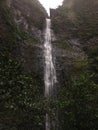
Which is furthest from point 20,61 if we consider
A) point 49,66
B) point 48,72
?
point 49,66

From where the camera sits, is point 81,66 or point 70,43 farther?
point 70,43

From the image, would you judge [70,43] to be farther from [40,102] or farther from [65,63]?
[40,102]

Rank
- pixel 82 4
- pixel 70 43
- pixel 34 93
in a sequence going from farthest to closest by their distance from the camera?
pixel 82 4
pixel 70 43
pixel 34 93

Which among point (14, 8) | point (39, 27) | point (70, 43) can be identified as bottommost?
point (70, 43)

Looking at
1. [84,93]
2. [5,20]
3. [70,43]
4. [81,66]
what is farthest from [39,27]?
[84,93]

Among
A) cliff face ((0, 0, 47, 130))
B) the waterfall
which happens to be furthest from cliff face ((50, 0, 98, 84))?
cliff face ((0, 0, 47, 130))

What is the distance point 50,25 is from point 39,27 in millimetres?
2171

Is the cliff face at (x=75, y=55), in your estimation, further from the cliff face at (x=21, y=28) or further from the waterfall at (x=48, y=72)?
the cliff face at (x=21, y=28)

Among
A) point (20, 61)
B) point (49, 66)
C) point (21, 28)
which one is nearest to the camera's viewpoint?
point (20, 61)

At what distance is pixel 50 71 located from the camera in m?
21.2

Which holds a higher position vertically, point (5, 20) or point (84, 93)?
point (5, 20)

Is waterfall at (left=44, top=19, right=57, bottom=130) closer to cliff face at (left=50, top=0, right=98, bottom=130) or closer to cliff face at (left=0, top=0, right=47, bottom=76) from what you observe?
cliff face at (left=50, top=0, right=98, bottom=130)

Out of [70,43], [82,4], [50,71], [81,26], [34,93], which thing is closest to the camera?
[34,93]

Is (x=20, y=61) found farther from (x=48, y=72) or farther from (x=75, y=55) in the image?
(x=75, y=55)
